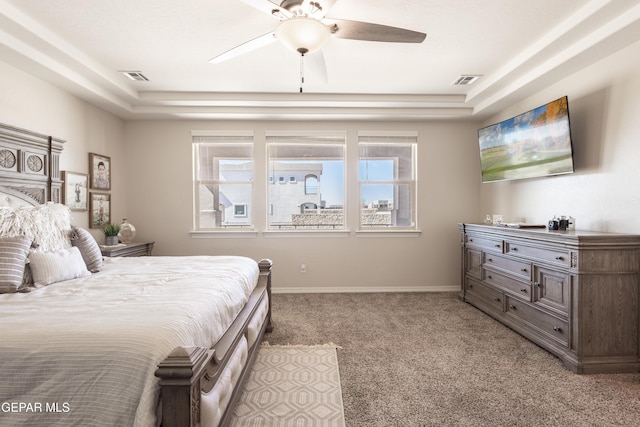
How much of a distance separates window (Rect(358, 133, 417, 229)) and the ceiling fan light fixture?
274 centimetres

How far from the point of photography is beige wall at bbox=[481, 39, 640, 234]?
8.22 feet

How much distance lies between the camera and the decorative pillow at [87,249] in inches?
99.7

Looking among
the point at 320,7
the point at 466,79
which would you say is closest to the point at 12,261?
the point at 320,7

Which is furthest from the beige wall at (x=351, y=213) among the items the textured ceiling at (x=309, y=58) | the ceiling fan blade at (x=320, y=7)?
the ceiling fan blade at (x=320, y=7)

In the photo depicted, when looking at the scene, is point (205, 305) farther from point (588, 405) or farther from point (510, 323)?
point (510, 323)

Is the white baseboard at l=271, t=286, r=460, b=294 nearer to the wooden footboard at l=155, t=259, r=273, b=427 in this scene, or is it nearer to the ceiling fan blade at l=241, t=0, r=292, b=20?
the wooden footboard at l=155, t=259, r=273, b=427

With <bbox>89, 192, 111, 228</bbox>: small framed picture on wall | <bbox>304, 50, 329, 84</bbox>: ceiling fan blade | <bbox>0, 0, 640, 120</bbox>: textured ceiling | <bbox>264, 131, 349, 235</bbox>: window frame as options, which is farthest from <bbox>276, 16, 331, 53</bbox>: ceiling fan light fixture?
<bbox>89, 192, 111, 228</bbox>: small framed picture on wall

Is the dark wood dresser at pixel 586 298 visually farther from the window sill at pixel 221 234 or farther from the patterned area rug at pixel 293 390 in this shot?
the window sill at pixel 221 234

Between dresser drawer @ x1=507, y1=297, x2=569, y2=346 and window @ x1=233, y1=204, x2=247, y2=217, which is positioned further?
window @ x1=233, y1=204, x2=247, y2=217

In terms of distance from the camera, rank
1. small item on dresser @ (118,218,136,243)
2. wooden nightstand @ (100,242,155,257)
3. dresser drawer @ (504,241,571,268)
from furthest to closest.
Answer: small item on dresser @ (118,218,136,243), wooden nightstand @ (100,242,155,257), dresser drawer @ (504,241,571,268)

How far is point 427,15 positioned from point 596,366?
2.93m

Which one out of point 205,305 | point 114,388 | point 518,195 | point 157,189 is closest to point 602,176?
point 518,195

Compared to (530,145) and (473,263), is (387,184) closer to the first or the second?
(473,263)

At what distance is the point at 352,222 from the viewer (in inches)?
182
